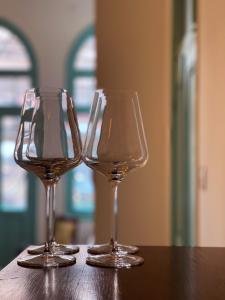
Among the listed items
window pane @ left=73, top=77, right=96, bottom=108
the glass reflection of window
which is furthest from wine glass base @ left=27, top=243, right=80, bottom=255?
window pane @ left=73, top=77, right=96, bottom=108

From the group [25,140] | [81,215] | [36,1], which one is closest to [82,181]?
[81,215]

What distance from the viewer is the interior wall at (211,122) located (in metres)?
1.85

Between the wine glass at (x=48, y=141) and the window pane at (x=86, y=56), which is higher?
the window pane at (x=86, y=56)

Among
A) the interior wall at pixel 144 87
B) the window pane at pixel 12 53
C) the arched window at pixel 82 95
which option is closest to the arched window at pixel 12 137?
the window pane at pixel 12 53

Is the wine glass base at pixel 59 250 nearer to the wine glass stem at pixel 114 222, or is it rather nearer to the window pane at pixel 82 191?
the wine glass stem at pixel 114 222

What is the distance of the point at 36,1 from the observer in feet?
20.3

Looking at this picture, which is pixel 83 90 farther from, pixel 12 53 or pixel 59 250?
pixel 59 250

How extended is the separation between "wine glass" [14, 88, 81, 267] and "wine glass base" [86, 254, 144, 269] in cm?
3

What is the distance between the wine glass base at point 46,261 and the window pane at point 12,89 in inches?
221

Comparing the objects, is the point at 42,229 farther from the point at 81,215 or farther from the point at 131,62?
the point at 131,62

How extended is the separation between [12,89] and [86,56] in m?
0.95

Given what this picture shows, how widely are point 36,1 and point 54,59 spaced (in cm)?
69

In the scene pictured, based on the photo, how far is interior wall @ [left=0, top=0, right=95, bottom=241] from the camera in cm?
615

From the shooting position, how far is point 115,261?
2.50ft
